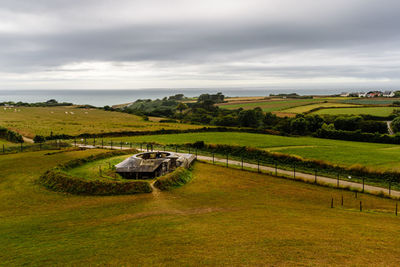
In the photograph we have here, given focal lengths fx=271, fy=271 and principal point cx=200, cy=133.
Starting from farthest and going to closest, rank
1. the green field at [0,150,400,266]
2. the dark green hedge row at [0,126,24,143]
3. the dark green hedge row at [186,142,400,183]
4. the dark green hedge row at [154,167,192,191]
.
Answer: the dark green hedge row at [0,126,24,143] → the dark green hedge row at [186,142,400,183] → the dark green hedge row at [154,167,192,191] → the green field at [0,150,400,266]

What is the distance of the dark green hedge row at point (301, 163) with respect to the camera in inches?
1118

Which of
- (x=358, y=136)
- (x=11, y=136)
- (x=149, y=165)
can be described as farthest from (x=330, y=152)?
(x=11, y=136)

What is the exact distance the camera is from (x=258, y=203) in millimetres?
19125

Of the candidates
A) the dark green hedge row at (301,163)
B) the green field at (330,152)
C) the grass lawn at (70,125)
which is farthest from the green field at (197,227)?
the grass lawn at (70,125)

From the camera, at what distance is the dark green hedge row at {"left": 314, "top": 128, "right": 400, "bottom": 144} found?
167ft

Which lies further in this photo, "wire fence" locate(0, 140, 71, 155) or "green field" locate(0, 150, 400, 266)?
"wire fence" locate(0, 140, 71, 155)

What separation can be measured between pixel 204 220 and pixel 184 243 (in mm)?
3353

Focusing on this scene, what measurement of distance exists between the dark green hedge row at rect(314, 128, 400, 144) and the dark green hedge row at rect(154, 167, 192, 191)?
44.4 metres

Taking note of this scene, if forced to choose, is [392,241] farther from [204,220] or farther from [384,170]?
[384,170]

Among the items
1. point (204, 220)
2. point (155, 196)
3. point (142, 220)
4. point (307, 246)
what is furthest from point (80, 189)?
point (307, 246)

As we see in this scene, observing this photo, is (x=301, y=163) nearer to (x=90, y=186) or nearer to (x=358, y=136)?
(x=90, y=186)

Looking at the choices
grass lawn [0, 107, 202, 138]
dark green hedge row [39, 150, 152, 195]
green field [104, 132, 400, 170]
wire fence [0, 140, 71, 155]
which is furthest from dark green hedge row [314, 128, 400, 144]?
wire fence [0, 140, 71, 155]

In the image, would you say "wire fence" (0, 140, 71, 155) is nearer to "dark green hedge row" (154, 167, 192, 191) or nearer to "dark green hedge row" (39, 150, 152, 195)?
"dark green hedge row" (39, 150, 152, 195)

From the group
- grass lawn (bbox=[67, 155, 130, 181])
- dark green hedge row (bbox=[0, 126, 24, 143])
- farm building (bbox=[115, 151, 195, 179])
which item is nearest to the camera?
grass lawn (bbox=[67, 155, 130, 181])
